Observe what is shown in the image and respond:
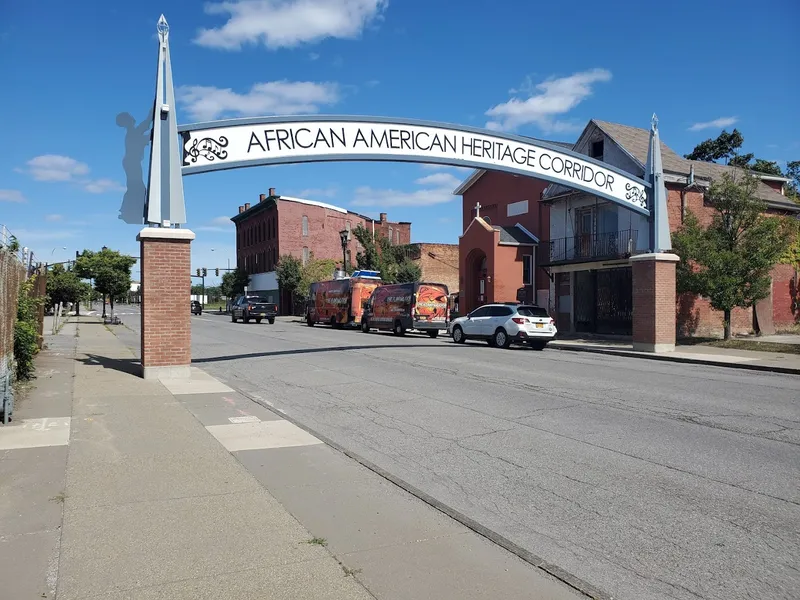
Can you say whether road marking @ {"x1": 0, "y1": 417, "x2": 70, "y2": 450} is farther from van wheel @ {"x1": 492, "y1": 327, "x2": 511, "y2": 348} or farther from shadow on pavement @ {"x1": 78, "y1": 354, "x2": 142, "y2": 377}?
van wheel @ {"x1": 492, "y1": 327, "x2": 511, "y2": 348}

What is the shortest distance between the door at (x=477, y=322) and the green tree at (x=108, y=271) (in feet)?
103

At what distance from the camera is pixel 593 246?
2994 centimetres

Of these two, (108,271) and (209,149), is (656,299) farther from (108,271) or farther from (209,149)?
(108,271)

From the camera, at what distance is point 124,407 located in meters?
10.3

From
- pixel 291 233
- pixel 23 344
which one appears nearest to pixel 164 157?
pixel 23 344

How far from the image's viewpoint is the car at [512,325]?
22.9 meters

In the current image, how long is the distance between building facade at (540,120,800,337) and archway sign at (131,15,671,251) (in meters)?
5.15

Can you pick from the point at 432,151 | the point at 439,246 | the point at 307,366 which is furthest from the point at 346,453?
the point at 439,246

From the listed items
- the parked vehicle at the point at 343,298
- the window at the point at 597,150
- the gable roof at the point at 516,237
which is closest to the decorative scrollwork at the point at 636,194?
the window at the point at 597,150

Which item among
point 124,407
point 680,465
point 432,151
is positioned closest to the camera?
point 680,465

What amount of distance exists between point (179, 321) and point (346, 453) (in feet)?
24.8

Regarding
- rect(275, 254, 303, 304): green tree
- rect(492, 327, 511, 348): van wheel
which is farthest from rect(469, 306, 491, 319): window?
rect(275, 254, 303, 304): green tree

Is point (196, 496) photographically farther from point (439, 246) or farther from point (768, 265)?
point (439, 246)

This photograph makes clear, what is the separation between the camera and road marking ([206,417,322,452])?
7971 millimetres
